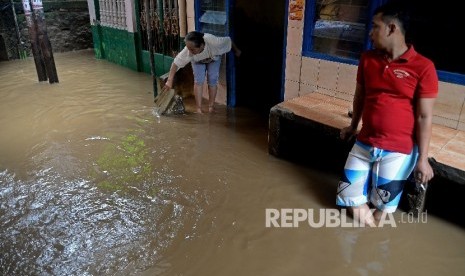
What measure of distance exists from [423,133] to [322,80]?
84.4 inches

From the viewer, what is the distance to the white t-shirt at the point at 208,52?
5.74 meters

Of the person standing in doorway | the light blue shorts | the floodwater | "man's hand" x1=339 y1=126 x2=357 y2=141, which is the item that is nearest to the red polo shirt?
"man's hand" x1=339 y1=126 x2=357 y2=141

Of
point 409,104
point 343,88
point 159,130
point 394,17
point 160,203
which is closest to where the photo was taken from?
point 394,17

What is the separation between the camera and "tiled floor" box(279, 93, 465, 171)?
10.5ft

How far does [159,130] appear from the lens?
18.2ft

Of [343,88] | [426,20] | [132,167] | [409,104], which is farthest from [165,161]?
[426,20]

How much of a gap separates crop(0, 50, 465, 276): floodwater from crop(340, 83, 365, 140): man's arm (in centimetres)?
76

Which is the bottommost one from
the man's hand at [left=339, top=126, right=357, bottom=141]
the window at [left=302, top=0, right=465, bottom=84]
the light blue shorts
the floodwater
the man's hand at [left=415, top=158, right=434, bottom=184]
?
the floodwater

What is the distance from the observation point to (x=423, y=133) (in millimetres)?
2818

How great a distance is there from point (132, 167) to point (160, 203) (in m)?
0.94

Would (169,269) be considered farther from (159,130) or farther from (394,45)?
(159,130)

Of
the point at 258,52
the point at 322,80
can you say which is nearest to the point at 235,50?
the point at 258,52

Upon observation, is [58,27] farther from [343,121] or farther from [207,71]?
[343,121]

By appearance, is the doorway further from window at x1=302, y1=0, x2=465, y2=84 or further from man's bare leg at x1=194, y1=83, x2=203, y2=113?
window at x1=302, y1=0, x2=465, y2=84
